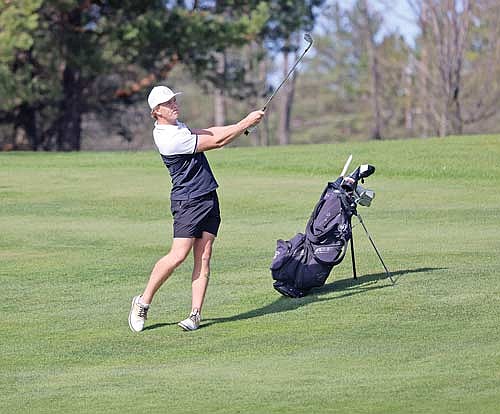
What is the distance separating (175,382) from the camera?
7.43m

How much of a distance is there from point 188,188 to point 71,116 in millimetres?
29693

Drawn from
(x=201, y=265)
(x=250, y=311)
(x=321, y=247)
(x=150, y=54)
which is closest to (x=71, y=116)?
(x=150, y=54)

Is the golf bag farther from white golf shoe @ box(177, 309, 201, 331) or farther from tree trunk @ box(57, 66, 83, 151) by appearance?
tree trunk @ box(57, 66, 83, 151)

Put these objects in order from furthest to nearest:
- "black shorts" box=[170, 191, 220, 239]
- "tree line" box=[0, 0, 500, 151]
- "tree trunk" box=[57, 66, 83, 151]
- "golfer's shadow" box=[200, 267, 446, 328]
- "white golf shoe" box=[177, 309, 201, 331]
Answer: "tree trunk" box=[57, 66, 83, 151] < "tree line" box=[0, 0, 500, 151] < "golfer's shadow" box=[200, 267, 446, 328] < "white golf shoe" box=[177, 309, 201, 331] < "black shorts" box=[170, 191, 220, 239]

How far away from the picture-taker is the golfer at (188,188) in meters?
8.51

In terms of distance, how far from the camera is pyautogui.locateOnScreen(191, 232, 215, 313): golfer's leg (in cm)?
891

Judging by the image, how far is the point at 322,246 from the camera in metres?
9.89

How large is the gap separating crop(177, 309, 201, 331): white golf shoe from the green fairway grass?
0.05 m

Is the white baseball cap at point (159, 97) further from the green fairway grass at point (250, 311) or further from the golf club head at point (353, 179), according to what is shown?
the golf club head at point (353, 179)

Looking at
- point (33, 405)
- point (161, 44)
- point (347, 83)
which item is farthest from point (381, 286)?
point (347, 83)

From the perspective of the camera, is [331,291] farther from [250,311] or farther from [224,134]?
[224,134]

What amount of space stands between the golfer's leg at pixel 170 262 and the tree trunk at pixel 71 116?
28952mm

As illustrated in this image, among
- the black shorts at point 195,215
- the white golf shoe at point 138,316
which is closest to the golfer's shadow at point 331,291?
the white golf shoe at point 138,316

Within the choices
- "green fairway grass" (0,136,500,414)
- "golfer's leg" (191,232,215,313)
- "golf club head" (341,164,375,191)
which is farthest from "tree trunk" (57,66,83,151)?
"golfer's leg" (191,232,215,313)
